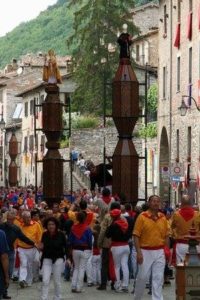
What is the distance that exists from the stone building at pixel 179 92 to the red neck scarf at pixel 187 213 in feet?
79.6

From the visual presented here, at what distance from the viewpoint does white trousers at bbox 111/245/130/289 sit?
21.3 metres

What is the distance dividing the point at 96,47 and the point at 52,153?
39.2 meters

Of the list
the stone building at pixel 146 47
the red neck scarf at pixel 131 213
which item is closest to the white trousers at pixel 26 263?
the red neck scarf at pixel 131 213

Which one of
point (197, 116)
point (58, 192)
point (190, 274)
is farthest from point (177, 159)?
point (190, 274)

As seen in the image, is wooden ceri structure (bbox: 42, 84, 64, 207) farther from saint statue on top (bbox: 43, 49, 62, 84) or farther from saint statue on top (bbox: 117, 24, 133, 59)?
saint statue on top (bbox: 117, 24, 133, 59)

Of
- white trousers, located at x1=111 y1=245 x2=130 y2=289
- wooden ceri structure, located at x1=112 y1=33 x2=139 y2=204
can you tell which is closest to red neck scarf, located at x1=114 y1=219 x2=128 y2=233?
white trousers, located at x1=111 y1=245 x2=130 y2=289

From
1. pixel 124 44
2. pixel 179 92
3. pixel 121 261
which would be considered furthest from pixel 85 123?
pixel 121 261

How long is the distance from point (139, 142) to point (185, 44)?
1788 centimetres

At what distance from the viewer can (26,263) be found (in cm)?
2250

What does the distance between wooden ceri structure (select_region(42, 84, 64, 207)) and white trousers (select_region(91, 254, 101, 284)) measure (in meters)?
12.6

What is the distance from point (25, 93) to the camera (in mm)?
94562

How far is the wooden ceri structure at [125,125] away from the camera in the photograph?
96.5 feet

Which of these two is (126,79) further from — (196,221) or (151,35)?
(151,35)

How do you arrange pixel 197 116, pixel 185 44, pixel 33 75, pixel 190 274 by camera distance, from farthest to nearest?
pixel 33 75 → pixel 185 44 → pixel 197 116 → pixel 190 274
